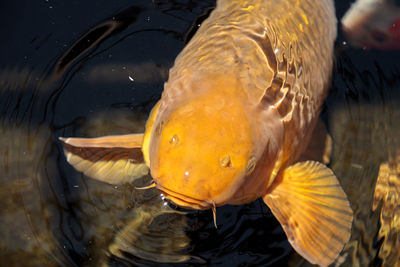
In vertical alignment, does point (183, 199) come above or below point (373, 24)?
above

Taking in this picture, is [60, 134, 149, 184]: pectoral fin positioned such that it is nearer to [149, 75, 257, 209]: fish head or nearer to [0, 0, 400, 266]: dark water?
[0, 0, 400, 266]: dark water

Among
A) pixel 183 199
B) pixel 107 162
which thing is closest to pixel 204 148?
pixel 183 199

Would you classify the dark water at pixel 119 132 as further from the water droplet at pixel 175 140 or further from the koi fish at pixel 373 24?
the water droplet at pixel 175 140

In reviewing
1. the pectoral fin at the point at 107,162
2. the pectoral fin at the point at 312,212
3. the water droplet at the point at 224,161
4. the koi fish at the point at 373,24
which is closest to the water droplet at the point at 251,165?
the water droplet at the point at 224,161

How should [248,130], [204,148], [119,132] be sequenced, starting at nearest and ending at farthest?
1. [204,148]
2. [248,130]
3. [119,132]

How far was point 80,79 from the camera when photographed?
3.69 meters

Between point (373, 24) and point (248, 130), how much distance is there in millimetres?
2681

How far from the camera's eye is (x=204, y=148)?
202cm

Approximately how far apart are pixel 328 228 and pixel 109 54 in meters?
2.31

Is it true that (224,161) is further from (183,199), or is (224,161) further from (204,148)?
(183,199)

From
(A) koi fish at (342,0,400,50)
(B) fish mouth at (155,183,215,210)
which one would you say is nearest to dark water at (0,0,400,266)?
(A) koi fish at (342,0,400,50)

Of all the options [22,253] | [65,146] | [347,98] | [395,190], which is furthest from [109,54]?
[395,190]

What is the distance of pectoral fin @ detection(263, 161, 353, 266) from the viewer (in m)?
2.70

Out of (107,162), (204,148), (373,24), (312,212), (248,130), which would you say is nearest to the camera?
(204,148)
